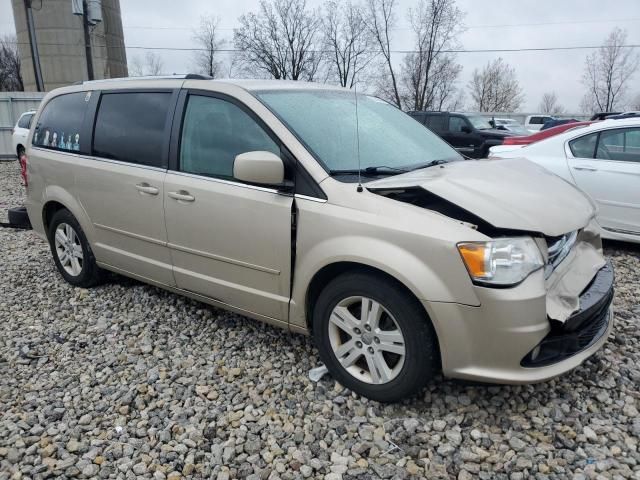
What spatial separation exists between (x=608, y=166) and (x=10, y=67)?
197 ft

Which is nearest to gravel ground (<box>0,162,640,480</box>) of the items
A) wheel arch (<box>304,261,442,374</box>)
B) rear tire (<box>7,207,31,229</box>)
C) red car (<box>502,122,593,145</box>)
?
wheel arch (<box>304,261,442,374</box>)

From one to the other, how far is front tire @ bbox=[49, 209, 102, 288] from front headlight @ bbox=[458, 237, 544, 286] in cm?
337

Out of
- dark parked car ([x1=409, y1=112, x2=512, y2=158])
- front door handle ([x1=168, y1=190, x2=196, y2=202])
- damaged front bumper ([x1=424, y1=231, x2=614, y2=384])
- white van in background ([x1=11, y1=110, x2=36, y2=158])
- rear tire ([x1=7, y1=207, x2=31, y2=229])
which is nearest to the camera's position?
damaged front bumper ([x1=424, y1=231, x2=614, y2=384])

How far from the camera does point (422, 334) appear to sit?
254cm

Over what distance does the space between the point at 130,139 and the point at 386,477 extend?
116 inches

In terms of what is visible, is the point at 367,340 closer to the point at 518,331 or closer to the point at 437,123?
the point at 518,331

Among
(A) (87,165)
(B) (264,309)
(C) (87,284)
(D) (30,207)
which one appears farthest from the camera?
(D) (30,207)

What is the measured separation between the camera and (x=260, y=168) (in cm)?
283

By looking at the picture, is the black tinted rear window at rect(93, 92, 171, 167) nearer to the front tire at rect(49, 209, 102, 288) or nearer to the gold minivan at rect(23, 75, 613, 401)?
the gold minivan at rect(23, 75, 613, 401)

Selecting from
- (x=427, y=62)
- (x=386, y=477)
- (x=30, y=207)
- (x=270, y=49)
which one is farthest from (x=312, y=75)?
(x=386, y=477)

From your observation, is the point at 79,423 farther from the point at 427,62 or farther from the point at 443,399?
the point at 427,62

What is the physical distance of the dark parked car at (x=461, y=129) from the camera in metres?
16.4

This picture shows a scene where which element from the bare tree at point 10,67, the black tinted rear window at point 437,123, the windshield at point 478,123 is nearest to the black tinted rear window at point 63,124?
the black tinted rear window at point 437,123

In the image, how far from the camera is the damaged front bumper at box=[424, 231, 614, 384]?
237cm
